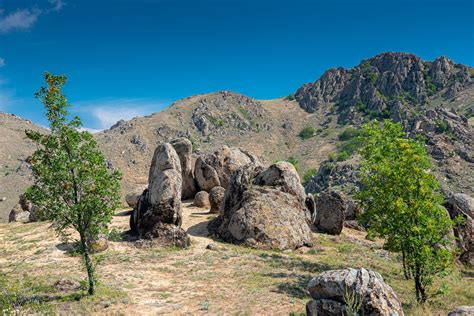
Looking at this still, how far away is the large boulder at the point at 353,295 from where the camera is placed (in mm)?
11438

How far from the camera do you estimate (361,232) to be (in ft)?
123

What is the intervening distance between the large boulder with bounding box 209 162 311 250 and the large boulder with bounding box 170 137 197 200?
13476 millimetres

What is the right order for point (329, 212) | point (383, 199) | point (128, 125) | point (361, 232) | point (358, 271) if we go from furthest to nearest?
point (128, 125) < point (361, 232) < point (329, 212) < point (383, 199) < point (358, 271)

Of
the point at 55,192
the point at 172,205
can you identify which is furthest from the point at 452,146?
the point at 55,192

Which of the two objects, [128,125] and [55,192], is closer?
[55,192]

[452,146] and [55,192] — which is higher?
[452,146]

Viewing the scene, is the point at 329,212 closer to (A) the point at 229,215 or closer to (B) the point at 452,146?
(A) the point at 229,215

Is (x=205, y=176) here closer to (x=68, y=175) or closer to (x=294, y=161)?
(x=68, y=175)

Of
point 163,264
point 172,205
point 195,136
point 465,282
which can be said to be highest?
point 195,136

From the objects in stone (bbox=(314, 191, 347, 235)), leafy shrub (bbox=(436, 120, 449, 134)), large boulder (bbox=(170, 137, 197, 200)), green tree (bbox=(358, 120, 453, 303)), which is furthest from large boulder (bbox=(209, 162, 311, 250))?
leafy shrub (bbox=(436, 120, 449, 134))

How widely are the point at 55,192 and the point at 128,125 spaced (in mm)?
185778

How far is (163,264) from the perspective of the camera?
21.5 meters

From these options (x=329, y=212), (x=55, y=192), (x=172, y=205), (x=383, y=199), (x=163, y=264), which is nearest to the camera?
(x=55, y=192)

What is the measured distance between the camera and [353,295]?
438 inches
